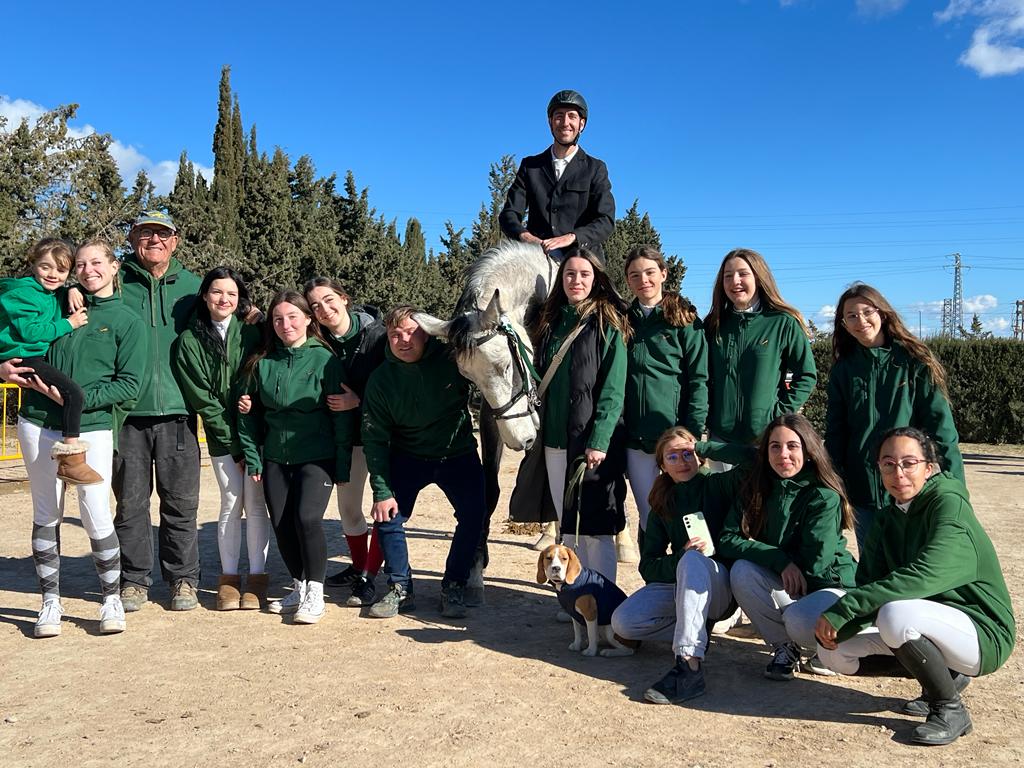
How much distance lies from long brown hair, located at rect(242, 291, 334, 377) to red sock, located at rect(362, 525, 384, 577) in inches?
52.9

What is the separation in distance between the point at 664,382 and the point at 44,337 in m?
3.39

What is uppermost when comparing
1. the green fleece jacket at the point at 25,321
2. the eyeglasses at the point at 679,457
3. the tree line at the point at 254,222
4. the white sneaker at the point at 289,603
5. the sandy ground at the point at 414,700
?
the tree line at the point at 254,222

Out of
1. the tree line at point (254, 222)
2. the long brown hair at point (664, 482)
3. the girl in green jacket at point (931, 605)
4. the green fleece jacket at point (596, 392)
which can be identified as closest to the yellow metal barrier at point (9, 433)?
the tree line at point (254, 222)

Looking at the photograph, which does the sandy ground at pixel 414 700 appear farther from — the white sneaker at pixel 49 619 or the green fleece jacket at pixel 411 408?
the green fleece jacket at pixel 411 408

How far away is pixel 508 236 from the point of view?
5.81 meters

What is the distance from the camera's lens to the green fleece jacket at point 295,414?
464cm

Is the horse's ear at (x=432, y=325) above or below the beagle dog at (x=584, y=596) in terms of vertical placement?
above

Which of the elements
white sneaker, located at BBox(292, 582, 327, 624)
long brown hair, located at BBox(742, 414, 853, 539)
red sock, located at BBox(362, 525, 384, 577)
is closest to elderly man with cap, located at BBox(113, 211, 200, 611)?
white sneaker, located at BBox(292, 582, 327, 624)

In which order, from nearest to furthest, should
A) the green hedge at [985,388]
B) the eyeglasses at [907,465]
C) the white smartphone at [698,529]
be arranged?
the eyeglasses at [907,465], the white smartphone at [698,529], the green hedge at [985,388]

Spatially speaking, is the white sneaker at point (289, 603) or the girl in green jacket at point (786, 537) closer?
the girl in green jacket at point (786, 537)

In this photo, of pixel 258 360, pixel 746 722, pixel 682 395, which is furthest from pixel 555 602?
pixel 258 360

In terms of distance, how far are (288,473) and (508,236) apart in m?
2.39

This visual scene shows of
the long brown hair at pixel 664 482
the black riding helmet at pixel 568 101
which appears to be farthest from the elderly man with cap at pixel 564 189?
the long brown hair at pixel 664 482

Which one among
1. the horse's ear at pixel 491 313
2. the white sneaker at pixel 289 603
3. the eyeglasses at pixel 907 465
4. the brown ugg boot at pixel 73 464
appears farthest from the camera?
the white sneaker at pixel 289 603
